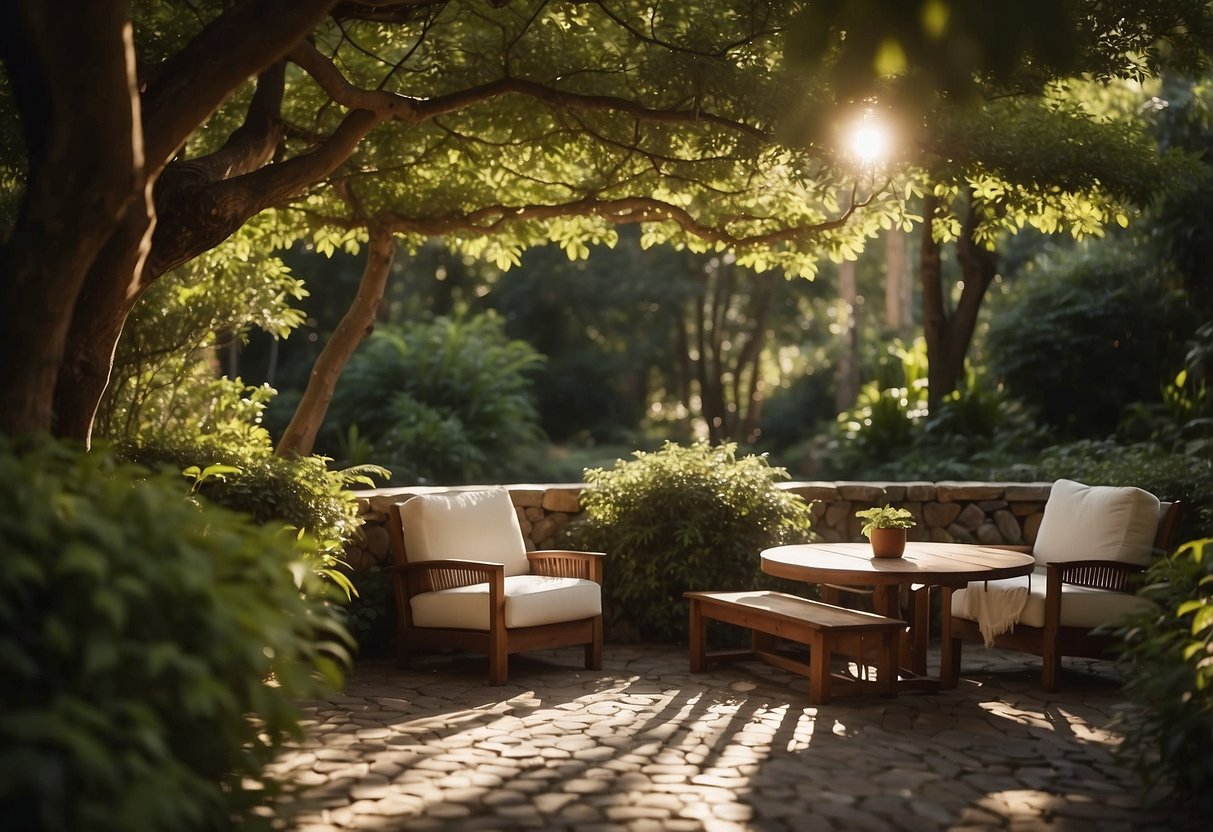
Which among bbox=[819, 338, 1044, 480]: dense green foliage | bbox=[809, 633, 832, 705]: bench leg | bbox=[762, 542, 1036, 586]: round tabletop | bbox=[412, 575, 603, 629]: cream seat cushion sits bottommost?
bbox=[809, 633, 832, 705]: bench leg

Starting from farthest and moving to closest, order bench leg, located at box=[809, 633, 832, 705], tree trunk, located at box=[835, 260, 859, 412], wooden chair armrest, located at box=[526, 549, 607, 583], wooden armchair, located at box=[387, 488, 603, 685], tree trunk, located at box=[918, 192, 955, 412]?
tree trunk, located at box=[835, 260, 859, 412] < tree trunk, located at box=[918, 192, 955, 412] < wooden chair armrest, located at box=[526, 549, 607, 583] < wooden armchair, located at box=[387, 488, 603, 685] < bench leg, located at box=[809, 633, 832, 705]

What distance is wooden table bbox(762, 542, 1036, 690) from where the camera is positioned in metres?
5.04

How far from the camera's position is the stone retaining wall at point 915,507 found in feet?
22.6

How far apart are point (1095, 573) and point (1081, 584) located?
8 centimetres

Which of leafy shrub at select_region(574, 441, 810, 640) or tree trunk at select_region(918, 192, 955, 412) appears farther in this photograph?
tree trunk at select_region(918, 192, 955, 412)

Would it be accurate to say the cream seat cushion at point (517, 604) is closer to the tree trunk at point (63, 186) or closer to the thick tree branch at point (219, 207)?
the thick tree branch at point (219, 207)

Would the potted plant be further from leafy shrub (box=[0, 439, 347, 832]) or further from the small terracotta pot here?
leafy shrub (box=[0, 439, 347, 832])

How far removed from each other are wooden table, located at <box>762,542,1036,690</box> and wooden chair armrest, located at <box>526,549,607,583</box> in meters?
0.89

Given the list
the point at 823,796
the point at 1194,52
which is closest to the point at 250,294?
the point at 823,796

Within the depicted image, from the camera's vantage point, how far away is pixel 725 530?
21.6 ft

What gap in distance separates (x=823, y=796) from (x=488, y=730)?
142 centimetres

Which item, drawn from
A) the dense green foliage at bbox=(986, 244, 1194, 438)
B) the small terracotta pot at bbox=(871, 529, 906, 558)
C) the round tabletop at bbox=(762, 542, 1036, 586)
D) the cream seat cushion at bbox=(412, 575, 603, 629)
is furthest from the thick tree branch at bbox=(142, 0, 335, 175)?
the dense green foliage at bbox=(986, 244, 1194, 438)

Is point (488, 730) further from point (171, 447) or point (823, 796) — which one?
point (171, 447)

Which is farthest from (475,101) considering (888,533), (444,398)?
(444,398)
